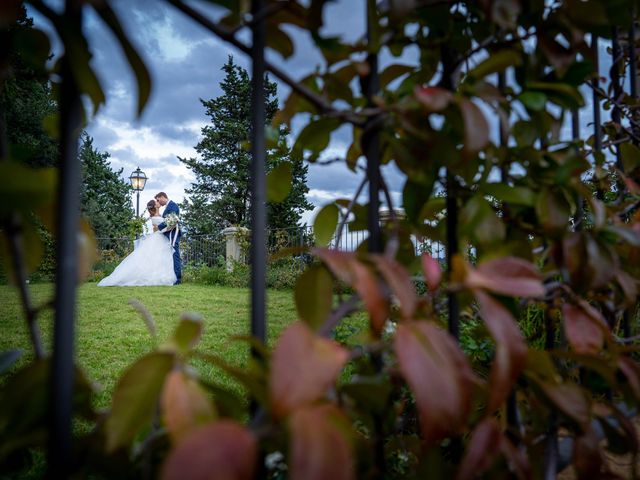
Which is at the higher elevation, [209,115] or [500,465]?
[209,115]

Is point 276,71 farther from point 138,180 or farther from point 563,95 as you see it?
point 138,180

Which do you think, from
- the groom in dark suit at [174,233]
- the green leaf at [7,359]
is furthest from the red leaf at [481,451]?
the groom in dark suit at [174,233]

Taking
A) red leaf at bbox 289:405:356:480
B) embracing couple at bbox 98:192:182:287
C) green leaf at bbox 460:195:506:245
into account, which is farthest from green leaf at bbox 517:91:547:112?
embracing couple at bbox 98:192:182:287

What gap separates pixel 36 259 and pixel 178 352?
23 centimetres

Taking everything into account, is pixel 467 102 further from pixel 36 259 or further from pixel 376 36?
pixel 36 259

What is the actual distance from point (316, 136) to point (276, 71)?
0.39 feet

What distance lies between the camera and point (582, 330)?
0.49 m

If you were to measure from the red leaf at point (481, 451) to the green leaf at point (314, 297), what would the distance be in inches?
6.6

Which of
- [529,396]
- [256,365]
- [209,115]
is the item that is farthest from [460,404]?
[209,115]

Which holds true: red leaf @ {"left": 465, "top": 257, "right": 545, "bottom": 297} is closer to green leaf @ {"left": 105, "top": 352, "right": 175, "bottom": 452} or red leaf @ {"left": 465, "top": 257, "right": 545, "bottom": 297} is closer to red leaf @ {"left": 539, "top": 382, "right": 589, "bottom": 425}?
red leaf @ {"left": 539, "top": 382, "right": 589, "bottom": 425}

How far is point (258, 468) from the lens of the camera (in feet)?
1.44

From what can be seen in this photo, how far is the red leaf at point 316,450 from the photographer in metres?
0.26

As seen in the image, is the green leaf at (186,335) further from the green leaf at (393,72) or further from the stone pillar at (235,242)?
the stone pillar at (235,242)

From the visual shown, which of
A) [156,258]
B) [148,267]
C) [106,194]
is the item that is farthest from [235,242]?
[106,194]
